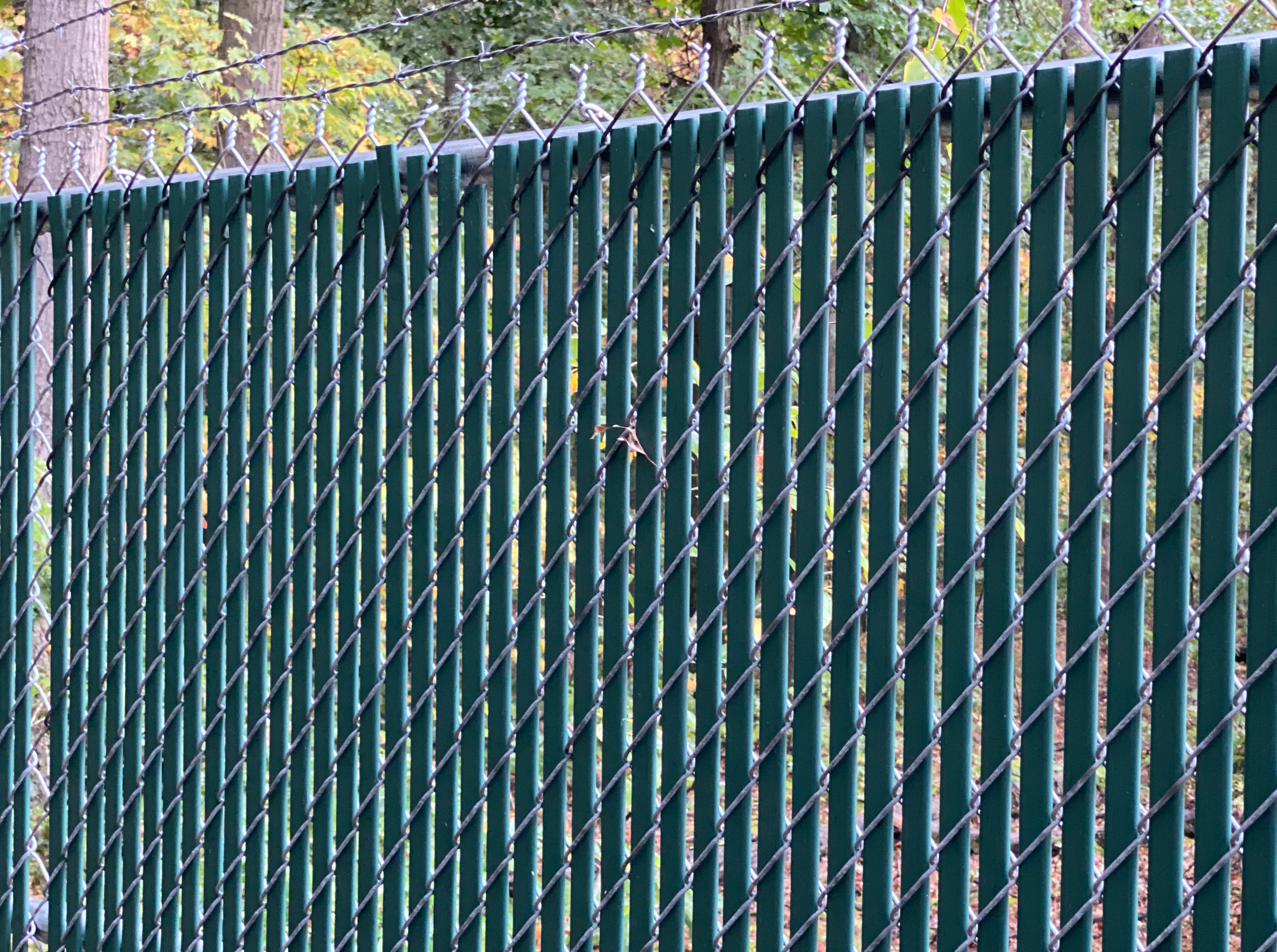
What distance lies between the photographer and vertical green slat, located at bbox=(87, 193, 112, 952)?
2875 millimetres

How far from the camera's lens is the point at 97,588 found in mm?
2883

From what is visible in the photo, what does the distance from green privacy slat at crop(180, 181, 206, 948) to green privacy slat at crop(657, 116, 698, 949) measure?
3.56 ft

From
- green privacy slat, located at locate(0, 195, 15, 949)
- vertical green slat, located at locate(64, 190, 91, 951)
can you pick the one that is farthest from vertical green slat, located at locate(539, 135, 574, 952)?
green privacy slat, located at locate(0, 195, 15, 949)

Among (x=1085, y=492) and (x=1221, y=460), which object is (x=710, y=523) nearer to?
(x=1085, y=492)

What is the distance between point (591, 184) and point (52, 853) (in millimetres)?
2005

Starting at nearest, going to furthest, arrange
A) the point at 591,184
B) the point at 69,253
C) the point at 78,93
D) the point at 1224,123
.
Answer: the point at 1224,123
the point at 591,184
the point at 69,253
the point at 78,93

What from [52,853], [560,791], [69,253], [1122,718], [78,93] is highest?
[78,93]

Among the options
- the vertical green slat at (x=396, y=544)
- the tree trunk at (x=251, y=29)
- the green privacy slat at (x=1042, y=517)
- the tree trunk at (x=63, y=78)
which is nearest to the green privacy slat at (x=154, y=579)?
the vertical green slat at (x=396, y=544)

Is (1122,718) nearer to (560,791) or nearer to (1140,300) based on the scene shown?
(1140,300)

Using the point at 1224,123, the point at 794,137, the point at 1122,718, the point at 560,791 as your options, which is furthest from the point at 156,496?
the point at 1224,123

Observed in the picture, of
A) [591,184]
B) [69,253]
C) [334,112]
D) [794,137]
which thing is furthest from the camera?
[334,112]

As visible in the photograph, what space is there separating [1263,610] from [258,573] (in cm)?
185

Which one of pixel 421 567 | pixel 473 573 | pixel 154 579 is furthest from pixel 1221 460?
pixel 154 579

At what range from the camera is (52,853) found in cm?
299
